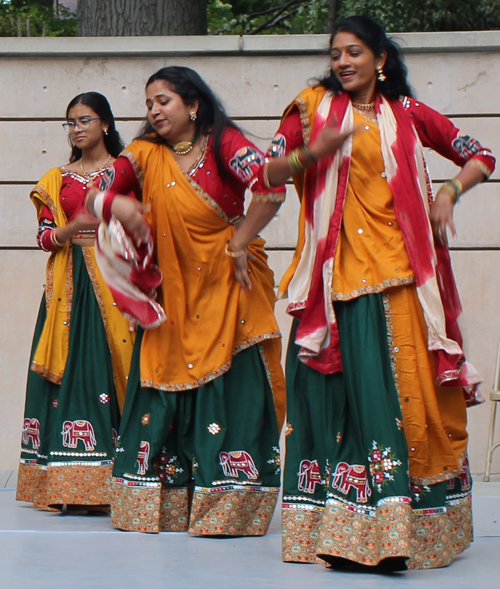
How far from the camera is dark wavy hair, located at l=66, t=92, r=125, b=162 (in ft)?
16.6

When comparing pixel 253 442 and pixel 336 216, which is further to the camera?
pixel 253 442

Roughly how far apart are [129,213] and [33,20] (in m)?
9.98

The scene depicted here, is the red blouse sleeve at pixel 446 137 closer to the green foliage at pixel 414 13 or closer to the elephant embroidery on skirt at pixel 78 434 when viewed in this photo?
the elephant embroidery on skirt at pixel 78 434

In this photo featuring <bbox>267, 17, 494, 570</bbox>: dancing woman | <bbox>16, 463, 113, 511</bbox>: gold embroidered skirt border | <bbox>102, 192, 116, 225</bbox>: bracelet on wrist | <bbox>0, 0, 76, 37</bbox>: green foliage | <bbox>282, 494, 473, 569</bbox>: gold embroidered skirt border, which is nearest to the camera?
<bbox>282, 494, 473, 569</bbox>: gold embroidered skirt border

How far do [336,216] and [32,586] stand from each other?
5.27 feet

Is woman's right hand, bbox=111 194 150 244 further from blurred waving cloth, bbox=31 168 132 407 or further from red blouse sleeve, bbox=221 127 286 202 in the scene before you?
blurred waving cloth, bbox=31 168 132 407

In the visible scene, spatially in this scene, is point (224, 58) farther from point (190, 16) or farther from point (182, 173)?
point (182, 173)

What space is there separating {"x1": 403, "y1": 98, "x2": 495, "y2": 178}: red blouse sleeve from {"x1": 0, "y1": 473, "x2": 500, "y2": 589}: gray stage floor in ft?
4.81

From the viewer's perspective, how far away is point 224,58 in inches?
269

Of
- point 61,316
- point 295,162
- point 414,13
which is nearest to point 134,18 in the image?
point 61,316

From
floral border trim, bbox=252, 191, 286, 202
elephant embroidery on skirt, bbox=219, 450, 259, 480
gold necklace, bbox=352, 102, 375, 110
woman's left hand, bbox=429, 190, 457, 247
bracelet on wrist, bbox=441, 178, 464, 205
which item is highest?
gold necklace, bbox=352, 102, 375, 110

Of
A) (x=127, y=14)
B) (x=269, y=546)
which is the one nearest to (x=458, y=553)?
(x=269, y=546)

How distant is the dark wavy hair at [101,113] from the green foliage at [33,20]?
8.33 m

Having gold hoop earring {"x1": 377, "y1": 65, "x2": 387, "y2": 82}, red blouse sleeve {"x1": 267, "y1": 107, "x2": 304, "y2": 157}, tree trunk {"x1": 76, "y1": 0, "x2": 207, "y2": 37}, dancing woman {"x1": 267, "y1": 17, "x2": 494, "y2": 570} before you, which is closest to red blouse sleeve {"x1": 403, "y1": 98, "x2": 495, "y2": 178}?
dancing woman {"x1": 267, "y1": 17, "x2": 494, "y2": 570}
